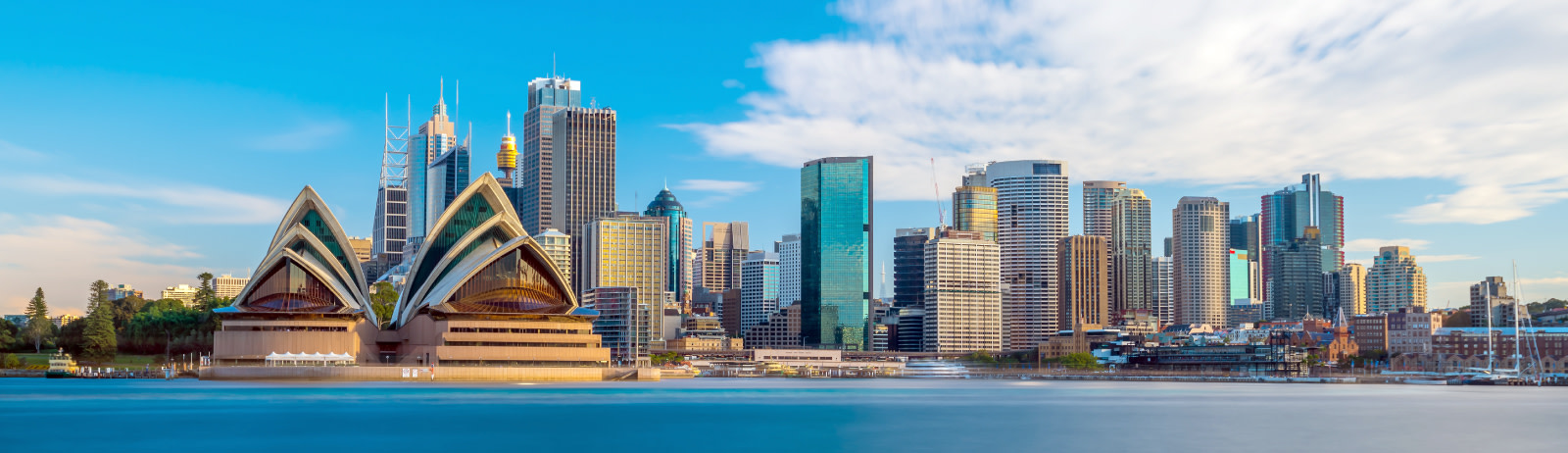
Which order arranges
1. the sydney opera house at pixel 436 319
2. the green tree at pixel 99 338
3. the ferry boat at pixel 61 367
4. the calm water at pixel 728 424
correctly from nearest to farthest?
1. the calm water at pixel 728 424
2. the sydney opera house at pixel 436 319
3. the ferry boat at pixel 61 367
4. the green tree at pixel 99 338

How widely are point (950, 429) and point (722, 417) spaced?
627 inches

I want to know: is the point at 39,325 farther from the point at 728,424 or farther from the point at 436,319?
the point at 728,424

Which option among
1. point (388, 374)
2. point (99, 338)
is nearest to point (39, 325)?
point (99, 338)

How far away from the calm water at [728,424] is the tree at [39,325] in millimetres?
75263

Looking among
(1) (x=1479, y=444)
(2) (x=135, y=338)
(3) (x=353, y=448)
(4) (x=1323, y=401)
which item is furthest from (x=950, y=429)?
(2) (x=135, y=338)

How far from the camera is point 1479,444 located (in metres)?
62.8

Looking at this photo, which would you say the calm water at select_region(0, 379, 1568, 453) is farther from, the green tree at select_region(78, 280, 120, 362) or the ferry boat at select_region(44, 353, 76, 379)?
the green tree at select_region(78, 280, 120, 362)

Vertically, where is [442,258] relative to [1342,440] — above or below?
above

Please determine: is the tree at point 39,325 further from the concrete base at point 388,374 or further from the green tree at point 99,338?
the concrete base at point 388,374

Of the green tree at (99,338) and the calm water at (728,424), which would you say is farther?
the green tree at (99,338)

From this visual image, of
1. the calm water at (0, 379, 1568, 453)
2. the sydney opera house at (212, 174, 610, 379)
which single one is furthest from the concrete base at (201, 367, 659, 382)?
the calm water at (0, 379, 1568, 453)

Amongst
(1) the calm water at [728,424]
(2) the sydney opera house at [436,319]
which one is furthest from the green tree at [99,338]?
(1) the calm water at [728,424]

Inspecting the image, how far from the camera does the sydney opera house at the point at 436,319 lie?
143125mm

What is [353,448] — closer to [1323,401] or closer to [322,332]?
[1323,401]
